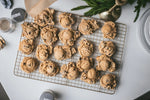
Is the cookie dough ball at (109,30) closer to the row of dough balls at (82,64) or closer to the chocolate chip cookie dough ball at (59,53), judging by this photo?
the row of dough balls at (82,64)

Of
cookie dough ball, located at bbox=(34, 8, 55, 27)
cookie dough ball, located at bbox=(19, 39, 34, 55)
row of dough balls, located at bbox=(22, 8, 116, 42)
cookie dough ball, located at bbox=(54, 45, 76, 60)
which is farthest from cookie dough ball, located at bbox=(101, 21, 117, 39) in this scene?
cookie dough ball, located at bbox=(19, 39, 34, 55)

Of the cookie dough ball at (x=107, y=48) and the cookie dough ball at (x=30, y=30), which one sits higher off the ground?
the cookie dough ball at (x=30, y=30)

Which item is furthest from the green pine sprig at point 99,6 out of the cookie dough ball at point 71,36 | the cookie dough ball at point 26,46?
the cookie dough ball at point 26,46

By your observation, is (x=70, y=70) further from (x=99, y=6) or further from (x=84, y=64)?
(x=99, y=6)

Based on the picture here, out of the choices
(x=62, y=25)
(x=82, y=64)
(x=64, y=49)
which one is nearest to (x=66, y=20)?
(x=62, y=25)

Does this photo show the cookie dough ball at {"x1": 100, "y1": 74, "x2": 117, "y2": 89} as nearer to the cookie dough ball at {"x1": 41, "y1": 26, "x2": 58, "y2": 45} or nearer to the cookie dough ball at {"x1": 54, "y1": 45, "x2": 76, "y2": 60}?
the cookie dough ball at {"x1": 54, "y1": 45, "x2": 76, "y2": 60}

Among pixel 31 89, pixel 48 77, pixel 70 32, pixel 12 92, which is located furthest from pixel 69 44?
pixel 12 92

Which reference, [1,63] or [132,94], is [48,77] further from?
[132,94]
